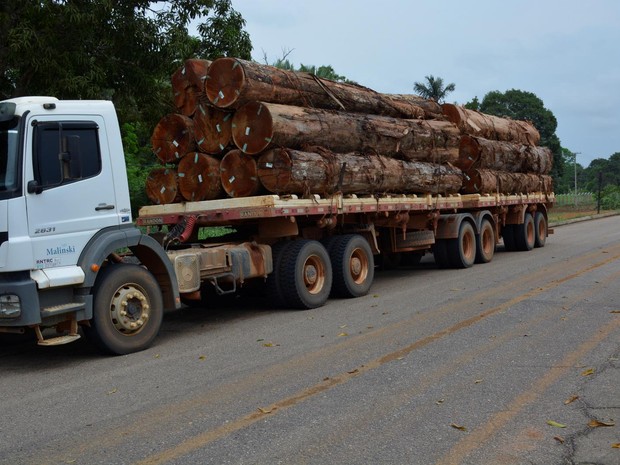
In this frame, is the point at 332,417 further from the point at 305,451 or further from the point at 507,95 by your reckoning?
the point at 507,95

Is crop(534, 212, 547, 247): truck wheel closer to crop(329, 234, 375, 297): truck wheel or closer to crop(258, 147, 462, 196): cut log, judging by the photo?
crop(258, 147, 462, 196): cut log

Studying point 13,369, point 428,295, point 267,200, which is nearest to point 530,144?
point 428,295

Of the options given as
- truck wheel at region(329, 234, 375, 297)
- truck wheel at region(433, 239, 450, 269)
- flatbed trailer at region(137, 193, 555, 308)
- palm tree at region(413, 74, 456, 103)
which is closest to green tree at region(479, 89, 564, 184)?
palm tree at region(413, 74, 456, 103)

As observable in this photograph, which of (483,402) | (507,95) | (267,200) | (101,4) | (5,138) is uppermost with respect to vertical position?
(507,95)

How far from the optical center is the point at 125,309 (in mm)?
7727

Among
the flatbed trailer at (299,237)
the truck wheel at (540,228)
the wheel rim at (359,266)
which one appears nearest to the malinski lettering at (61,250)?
the flatbed trailer at (299,237)

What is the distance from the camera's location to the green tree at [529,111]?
242ft

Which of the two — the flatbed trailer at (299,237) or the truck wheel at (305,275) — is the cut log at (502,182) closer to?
the flatbed trailer at (299,237)

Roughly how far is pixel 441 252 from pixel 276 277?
19.9 ft

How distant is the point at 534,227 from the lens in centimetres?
2008

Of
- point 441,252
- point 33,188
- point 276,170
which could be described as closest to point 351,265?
point 276,170

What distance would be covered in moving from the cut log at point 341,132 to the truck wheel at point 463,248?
165 centimetres

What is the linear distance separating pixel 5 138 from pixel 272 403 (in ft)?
12.9

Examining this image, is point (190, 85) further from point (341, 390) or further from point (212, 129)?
point (341, 390)
